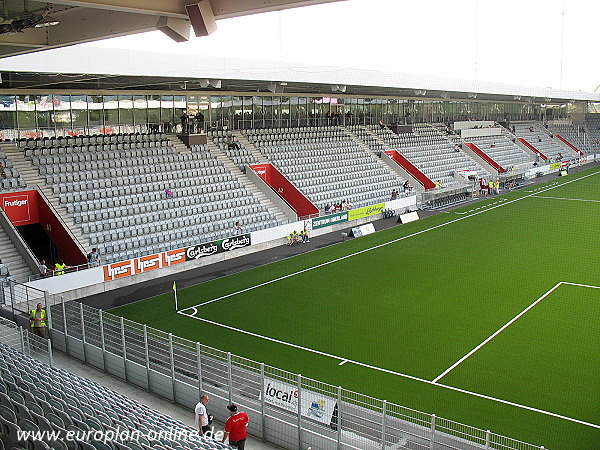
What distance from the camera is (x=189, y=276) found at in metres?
22.4

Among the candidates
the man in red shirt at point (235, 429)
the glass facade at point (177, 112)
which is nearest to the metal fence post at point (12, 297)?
the man in red shirt at point (235, 429)

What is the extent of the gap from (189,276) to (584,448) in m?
14.9

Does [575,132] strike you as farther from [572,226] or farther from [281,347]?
[281,347]

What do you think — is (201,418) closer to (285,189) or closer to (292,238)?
(292,238)

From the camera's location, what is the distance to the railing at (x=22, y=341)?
13.5 meters

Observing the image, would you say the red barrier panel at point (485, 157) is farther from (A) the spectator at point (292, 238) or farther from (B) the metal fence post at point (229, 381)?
(B) the metal fence post at point (229, 381)

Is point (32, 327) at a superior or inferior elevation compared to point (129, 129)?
inferior

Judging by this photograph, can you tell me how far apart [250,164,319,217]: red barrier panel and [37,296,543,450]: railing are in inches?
679

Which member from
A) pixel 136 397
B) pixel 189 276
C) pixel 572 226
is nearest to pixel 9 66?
pixel 189 276

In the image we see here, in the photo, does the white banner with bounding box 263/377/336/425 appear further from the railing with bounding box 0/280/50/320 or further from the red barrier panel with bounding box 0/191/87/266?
the red barrier panel with bounding box 0/191/87/266

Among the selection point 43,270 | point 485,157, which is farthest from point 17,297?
point 485,157

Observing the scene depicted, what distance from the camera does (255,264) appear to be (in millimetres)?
24078

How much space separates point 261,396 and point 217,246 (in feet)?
46.0

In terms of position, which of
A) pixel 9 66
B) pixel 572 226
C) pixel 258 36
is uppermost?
pixel 258 36
